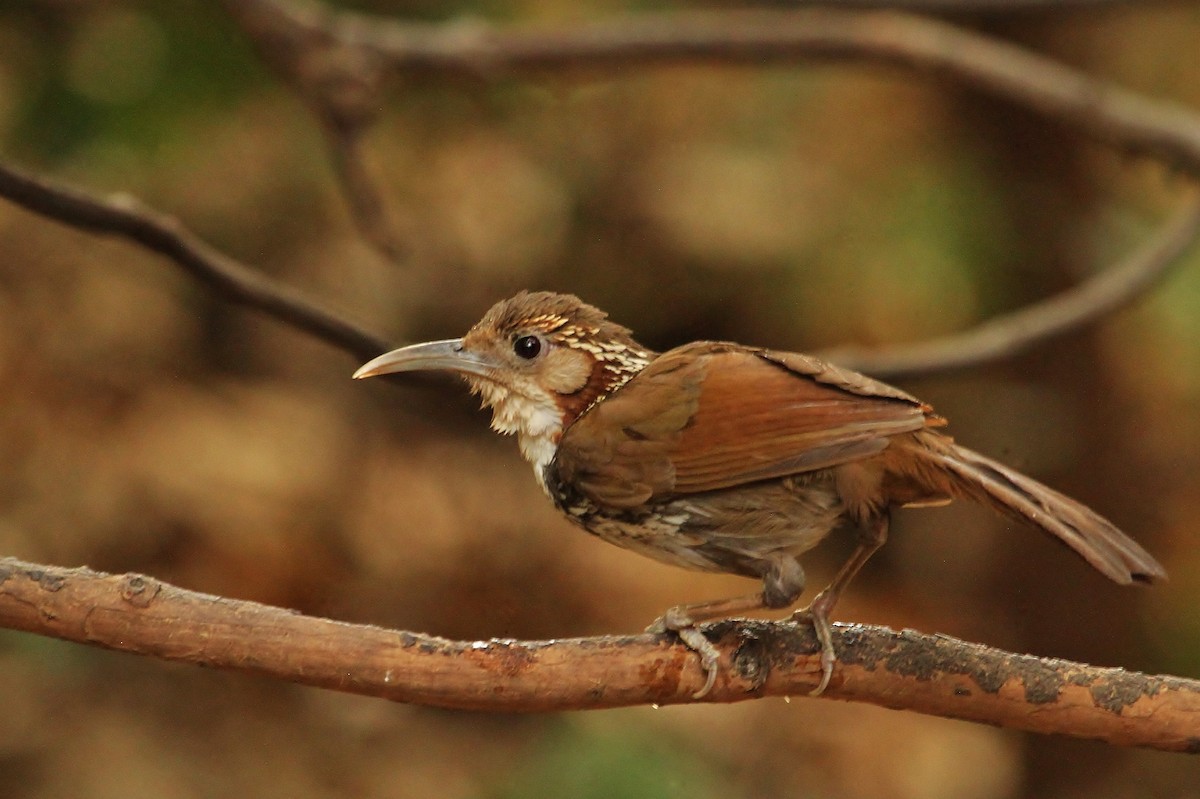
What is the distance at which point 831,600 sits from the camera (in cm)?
219

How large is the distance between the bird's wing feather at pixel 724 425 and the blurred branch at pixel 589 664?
25 centimetres

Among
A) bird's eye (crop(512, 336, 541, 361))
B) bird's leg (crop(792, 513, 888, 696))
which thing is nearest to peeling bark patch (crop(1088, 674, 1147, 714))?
bird's leg (crop(792, 513, 888, 696))

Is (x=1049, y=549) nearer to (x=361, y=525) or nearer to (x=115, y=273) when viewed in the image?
(x=361, y=525)

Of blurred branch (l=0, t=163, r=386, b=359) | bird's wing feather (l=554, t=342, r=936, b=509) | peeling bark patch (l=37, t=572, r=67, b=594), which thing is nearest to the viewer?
peeling bark patch (l=37, t=572, r=67, b=594)

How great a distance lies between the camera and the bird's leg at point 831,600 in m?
2.15

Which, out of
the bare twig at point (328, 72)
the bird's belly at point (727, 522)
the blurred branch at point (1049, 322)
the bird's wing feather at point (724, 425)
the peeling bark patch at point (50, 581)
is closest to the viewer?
the peeling bark patch at point (50, 581)

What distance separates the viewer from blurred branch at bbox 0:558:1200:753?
193 cm

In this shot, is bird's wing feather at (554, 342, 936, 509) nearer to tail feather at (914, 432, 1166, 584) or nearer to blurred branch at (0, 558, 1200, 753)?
tail feather at (914, 432, 1166, 584)

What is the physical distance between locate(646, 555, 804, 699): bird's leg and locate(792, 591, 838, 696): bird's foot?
0.03 m

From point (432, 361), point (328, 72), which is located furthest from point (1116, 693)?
point (328, 72)

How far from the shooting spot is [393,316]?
5.01 m

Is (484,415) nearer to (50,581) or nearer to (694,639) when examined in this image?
(694,639)

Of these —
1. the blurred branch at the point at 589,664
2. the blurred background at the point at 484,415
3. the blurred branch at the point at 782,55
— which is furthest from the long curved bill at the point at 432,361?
the blurred branch at the point at 782,55

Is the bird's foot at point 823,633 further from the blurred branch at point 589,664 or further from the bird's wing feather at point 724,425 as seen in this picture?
the bird's wing feather at point 724,425
